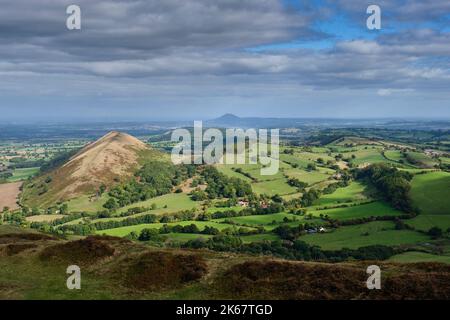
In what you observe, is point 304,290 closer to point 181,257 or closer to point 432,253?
point 181,257

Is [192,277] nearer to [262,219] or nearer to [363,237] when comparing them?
[363,237]

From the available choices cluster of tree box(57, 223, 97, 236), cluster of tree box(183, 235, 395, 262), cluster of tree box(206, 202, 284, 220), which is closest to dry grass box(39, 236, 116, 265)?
cluster of tree box(183, 235, 395, 262)

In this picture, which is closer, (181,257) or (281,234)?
(181,257)

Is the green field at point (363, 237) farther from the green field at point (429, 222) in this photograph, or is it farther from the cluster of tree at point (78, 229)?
the cluster of tree at point (78, 229)

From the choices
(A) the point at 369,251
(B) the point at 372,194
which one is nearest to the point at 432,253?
(A) the point at 369,251

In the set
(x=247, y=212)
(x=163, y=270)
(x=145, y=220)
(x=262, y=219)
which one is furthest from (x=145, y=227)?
(x=163, y=270)
